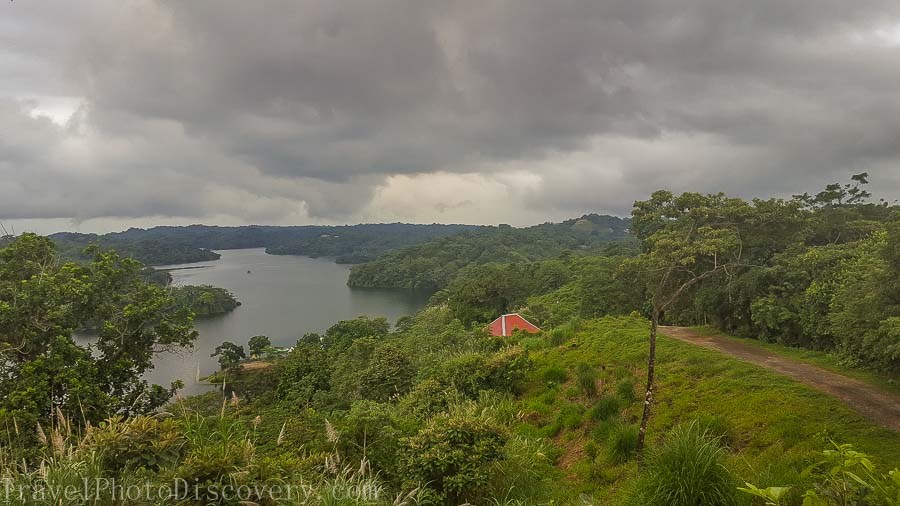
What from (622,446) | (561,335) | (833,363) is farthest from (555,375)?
(833,363)

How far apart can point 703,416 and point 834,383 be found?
10.7ft

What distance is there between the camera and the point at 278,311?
75312mm

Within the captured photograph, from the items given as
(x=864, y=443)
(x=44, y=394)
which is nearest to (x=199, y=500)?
(x=864, y=443)

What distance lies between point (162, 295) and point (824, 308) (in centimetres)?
1712

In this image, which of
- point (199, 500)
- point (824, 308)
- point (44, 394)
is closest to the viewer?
point (199, 500)

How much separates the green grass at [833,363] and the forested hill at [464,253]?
175 ft

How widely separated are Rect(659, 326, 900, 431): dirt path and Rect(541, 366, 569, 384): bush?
4.07 metres

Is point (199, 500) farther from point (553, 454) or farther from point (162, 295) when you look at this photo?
point (162, 295)

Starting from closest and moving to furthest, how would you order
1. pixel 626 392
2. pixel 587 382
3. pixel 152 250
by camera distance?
pixel 626 392 < pixel 587 382 < pixel 152 250

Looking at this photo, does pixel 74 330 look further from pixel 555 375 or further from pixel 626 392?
pixel 626 392

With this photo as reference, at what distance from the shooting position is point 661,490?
4.16 m

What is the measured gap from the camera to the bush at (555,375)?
11.3m

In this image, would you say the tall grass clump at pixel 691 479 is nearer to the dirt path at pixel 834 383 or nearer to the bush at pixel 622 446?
Result: the bush at pixel 622 446

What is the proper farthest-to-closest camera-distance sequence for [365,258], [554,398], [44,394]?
[365,258]
[554,398]
[44,394]
